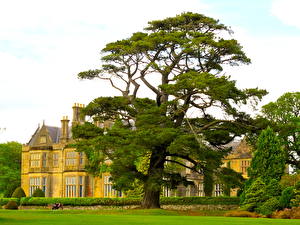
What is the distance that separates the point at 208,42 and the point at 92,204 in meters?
17.7

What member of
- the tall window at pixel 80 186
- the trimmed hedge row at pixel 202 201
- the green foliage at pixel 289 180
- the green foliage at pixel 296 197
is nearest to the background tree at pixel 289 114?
the trimmed hedge row at pixel 202 201

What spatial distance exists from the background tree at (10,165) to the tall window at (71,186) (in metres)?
10.2

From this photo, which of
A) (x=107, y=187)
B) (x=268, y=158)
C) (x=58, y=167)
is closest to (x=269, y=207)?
(x=268, y=158)

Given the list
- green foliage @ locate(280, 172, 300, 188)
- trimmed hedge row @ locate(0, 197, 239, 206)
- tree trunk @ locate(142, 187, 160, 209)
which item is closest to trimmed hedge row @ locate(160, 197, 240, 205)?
trimmed hedge row @ locate(0, 197, 239, 206)

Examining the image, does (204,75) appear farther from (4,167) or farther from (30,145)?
(4,167)

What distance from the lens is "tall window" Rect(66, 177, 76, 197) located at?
6115 cm

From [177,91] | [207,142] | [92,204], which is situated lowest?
[92,204]

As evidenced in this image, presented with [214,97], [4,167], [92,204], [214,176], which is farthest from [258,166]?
[4,167]

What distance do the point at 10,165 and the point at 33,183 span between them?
15708 mm

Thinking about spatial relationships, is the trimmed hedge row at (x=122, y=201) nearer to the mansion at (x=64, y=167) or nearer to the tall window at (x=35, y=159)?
Result: the mansion at (x=64, y=167)

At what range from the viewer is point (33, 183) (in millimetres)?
64000

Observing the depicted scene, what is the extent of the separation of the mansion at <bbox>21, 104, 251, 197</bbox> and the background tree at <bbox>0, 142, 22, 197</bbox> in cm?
650

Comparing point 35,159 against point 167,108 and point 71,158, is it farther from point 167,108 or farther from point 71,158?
point 167,108

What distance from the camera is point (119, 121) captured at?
3788 cm
